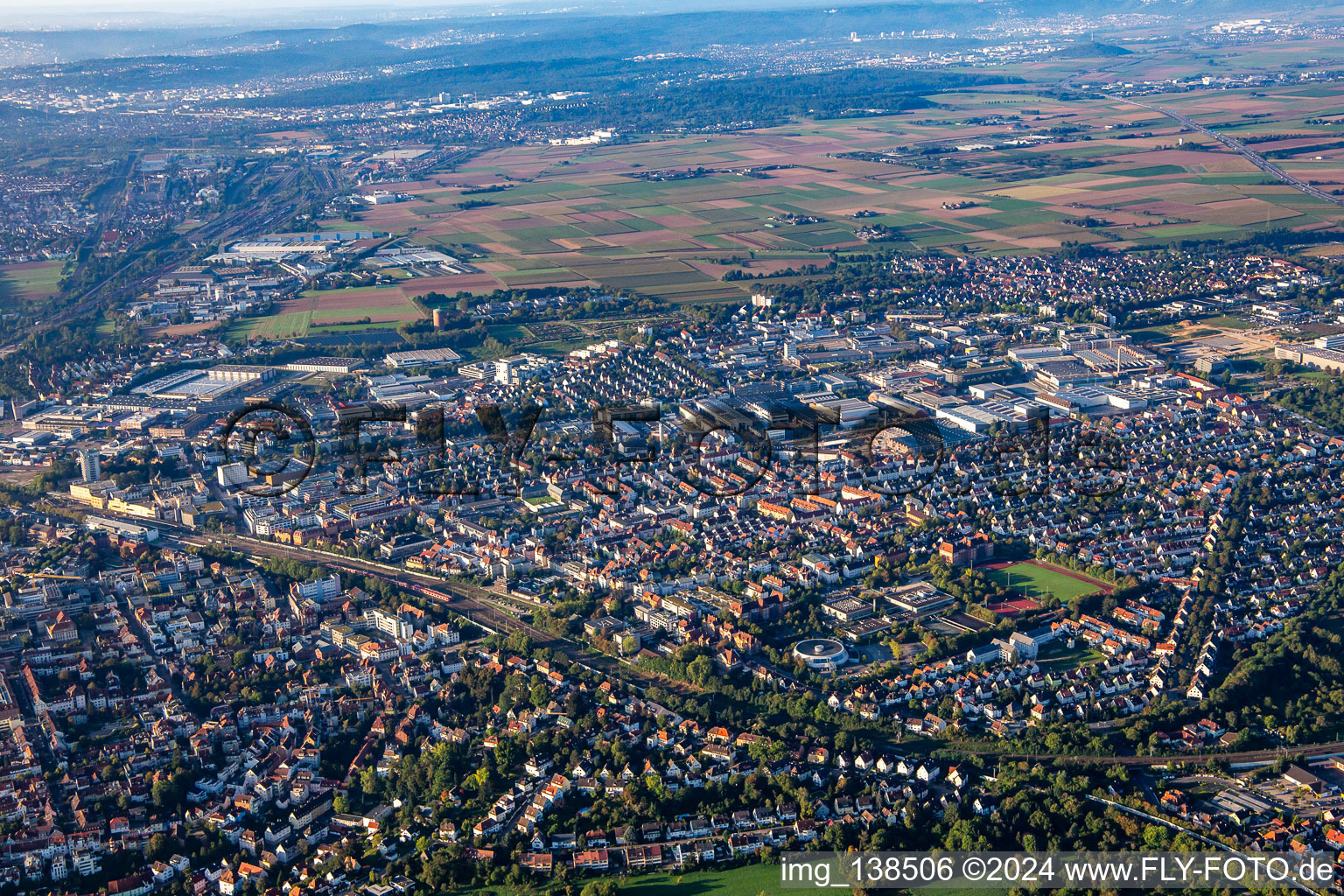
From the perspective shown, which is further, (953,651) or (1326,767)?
(953,651)

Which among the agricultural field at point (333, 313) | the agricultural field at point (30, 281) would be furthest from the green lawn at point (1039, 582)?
the agricultural field at point (30, 281)

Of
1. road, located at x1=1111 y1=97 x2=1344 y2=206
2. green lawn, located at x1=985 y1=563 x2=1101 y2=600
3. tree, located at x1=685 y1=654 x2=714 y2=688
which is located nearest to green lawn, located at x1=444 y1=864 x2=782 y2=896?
tree, located at x1=685 y1=654 x2=714 y2=688

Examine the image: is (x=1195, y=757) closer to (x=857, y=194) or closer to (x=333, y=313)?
(x=333, y=313)

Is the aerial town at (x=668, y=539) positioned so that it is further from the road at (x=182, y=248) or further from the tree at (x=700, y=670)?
the road at (x=182, y=248)

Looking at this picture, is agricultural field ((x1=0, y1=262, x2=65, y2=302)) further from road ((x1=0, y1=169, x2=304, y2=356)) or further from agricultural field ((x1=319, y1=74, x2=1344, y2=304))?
agricultural field ((x1=319, y1=74, x2=1344, y2=304))

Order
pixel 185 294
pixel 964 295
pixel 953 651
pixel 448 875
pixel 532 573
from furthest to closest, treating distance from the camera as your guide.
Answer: pixel 185 294, pixel 964 295, pixel 532 573, pixel 953 651, pixel 448 875

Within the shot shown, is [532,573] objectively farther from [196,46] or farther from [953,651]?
[196,46]

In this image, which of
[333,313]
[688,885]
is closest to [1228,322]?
[333,313]

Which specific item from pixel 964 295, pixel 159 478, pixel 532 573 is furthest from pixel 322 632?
pixel 964 295
